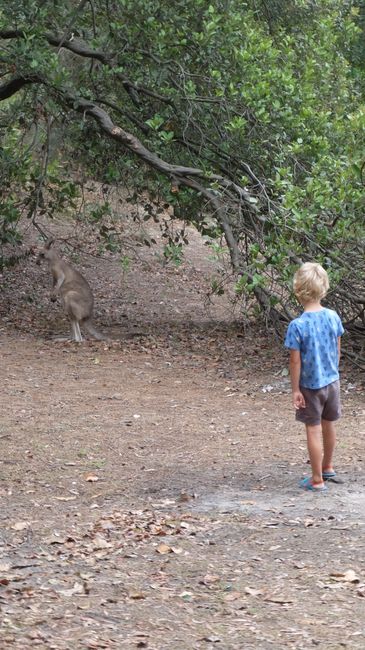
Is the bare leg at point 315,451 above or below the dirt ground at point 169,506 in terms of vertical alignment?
above

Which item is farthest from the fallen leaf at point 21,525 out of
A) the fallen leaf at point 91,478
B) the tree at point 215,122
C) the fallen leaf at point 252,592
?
the tree at point 215,122

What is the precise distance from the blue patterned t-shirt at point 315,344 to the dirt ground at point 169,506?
74 centimetres

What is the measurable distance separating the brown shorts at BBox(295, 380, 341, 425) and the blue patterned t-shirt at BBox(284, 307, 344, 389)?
40 millimetres

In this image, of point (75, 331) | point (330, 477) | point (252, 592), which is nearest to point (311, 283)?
point (330, 477)

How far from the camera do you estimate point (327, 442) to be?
6.82 m

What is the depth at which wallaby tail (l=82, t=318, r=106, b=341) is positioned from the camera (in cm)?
1270

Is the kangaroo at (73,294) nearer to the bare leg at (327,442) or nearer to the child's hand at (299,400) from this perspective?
the bare leg at (327,442)

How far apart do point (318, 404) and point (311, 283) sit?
2.59ft

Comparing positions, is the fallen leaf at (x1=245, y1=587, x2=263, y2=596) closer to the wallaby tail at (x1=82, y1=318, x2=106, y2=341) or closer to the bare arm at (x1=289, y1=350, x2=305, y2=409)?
the bare arm at (x1=289, y1=350, x2=305, y2=409)

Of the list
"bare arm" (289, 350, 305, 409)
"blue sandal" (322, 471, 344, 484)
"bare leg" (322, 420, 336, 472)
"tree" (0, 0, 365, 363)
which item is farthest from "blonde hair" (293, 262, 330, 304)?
"tree" (0, 0, 365, 363)

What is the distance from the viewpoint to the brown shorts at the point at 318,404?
665 cm

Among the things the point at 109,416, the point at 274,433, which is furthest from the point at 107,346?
the point at 274,433

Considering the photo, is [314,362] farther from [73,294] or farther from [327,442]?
[73,294]

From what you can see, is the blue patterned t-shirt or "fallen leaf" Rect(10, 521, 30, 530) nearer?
"fallen leaf" Rect(10, 521, 30, 530)
